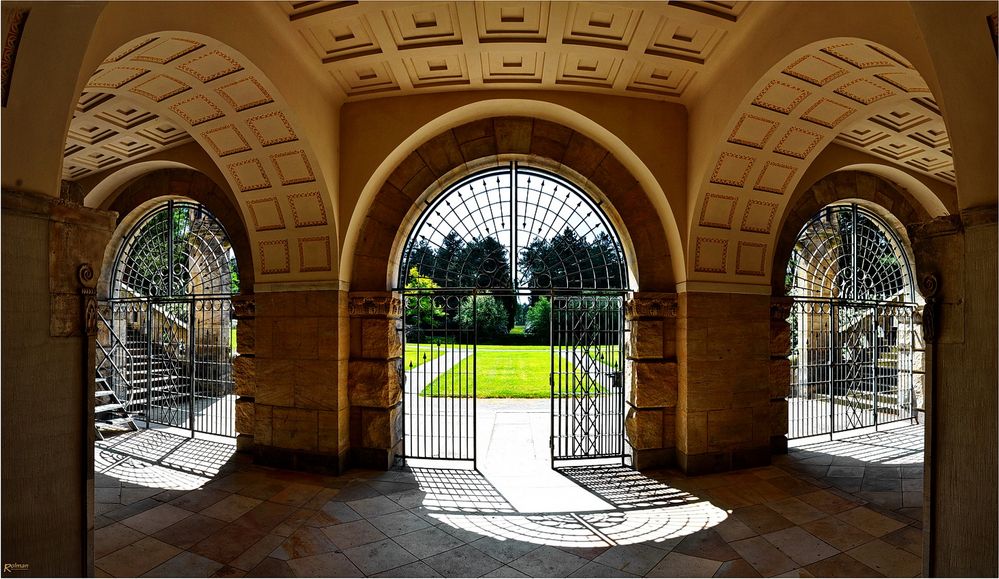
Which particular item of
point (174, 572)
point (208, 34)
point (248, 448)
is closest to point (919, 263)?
point (208, 34)

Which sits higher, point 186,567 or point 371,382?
point 371,382

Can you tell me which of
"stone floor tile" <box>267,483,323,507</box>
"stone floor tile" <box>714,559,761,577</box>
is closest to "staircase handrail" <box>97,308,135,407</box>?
"stone floor tile" <box>267,483,323,507</box>

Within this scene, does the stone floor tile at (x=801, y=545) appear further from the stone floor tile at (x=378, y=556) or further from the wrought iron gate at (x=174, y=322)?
the wrought iron gate at (x=174, y=322)

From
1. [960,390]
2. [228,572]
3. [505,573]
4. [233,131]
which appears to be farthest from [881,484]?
[233,131]

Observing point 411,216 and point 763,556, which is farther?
point 411,216

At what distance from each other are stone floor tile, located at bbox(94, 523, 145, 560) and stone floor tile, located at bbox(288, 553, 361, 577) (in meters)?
1.67

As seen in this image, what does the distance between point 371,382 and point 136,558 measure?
9.43 ft

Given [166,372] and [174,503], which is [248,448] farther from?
[166,372]

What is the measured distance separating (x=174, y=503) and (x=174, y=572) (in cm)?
163

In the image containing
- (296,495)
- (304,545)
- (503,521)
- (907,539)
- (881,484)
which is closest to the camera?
(304,545)

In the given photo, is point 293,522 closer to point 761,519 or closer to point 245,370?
point 245,370

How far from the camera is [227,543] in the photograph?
409 cm

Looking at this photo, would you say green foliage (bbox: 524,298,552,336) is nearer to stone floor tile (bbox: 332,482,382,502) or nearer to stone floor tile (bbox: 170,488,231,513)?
stone floor tile (bbox: 332,482,382,502)

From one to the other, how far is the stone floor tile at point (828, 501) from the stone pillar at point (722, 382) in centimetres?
92
